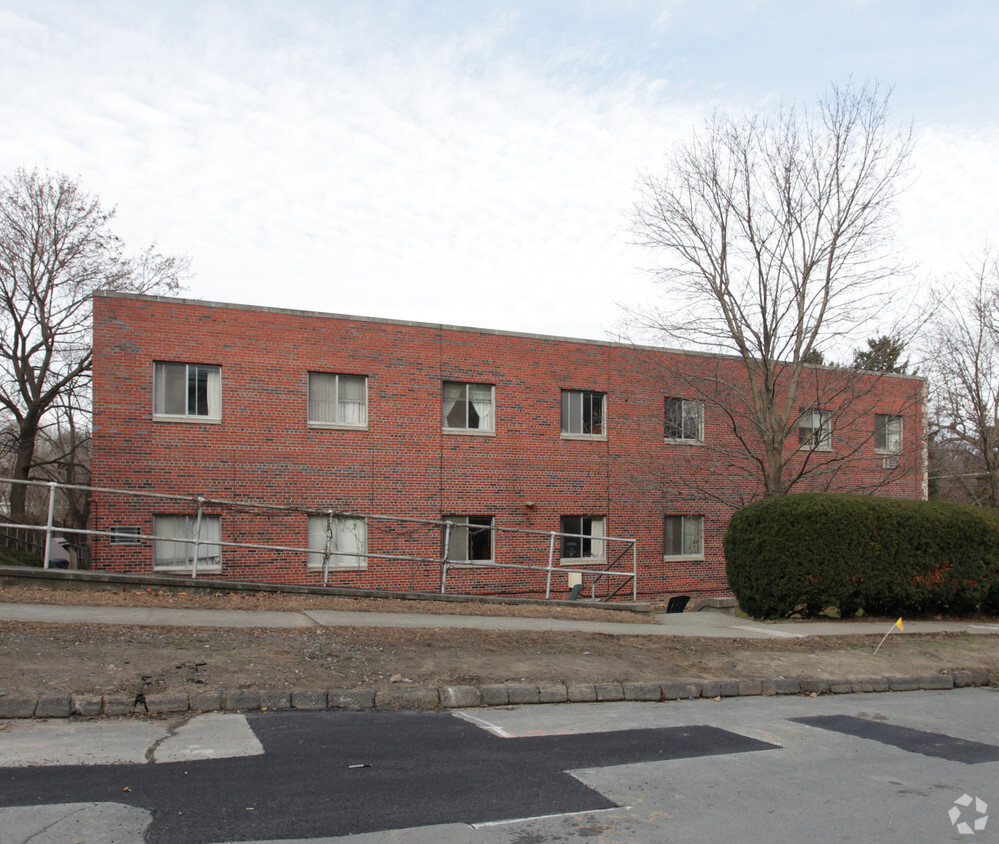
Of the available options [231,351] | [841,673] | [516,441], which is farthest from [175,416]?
[841,673]

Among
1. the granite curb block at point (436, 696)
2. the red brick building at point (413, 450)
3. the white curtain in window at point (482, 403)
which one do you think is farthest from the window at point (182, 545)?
the granite curb block at point (436, 696)

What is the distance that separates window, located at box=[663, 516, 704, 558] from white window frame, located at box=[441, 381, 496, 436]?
5.90 metres

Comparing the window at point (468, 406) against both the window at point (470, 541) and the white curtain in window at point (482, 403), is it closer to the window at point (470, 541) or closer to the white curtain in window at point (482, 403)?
the white curtain in window at point (482, 403)

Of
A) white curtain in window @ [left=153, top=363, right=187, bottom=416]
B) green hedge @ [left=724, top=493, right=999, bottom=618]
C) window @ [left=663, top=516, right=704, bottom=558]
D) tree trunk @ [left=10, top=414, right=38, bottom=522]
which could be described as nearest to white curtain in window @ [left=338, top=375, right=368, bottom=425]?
white curtain in window @ [left=153, top=363, right=187, bottom=416]

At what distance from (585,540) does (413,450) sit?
17.2 ft

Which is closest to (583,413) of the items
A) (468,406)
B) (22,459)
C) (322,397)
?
(468,406)

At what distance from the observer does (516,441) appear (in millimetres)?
21422

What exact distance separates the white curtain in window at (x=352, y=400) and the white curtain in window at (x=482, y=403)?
2725mm

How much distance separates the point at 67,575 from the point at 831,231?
15.7 m

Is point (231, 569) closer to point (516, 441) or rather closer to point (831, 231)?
point (516, 441)

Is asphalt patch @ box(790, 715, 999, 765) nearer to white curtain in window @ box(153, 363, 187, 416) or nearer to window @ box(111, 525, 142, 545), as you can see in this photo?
window @ box(111, 525, 142, 545)

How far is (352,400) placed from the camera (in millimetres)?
19984

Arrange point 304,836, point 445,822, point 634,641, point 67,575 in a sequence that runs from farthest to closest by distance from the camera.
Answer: point 67,575 < point 634,641 < point 445,822 < point 304,836

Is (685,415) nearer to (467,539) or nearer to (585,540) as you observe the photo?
(585,540)
